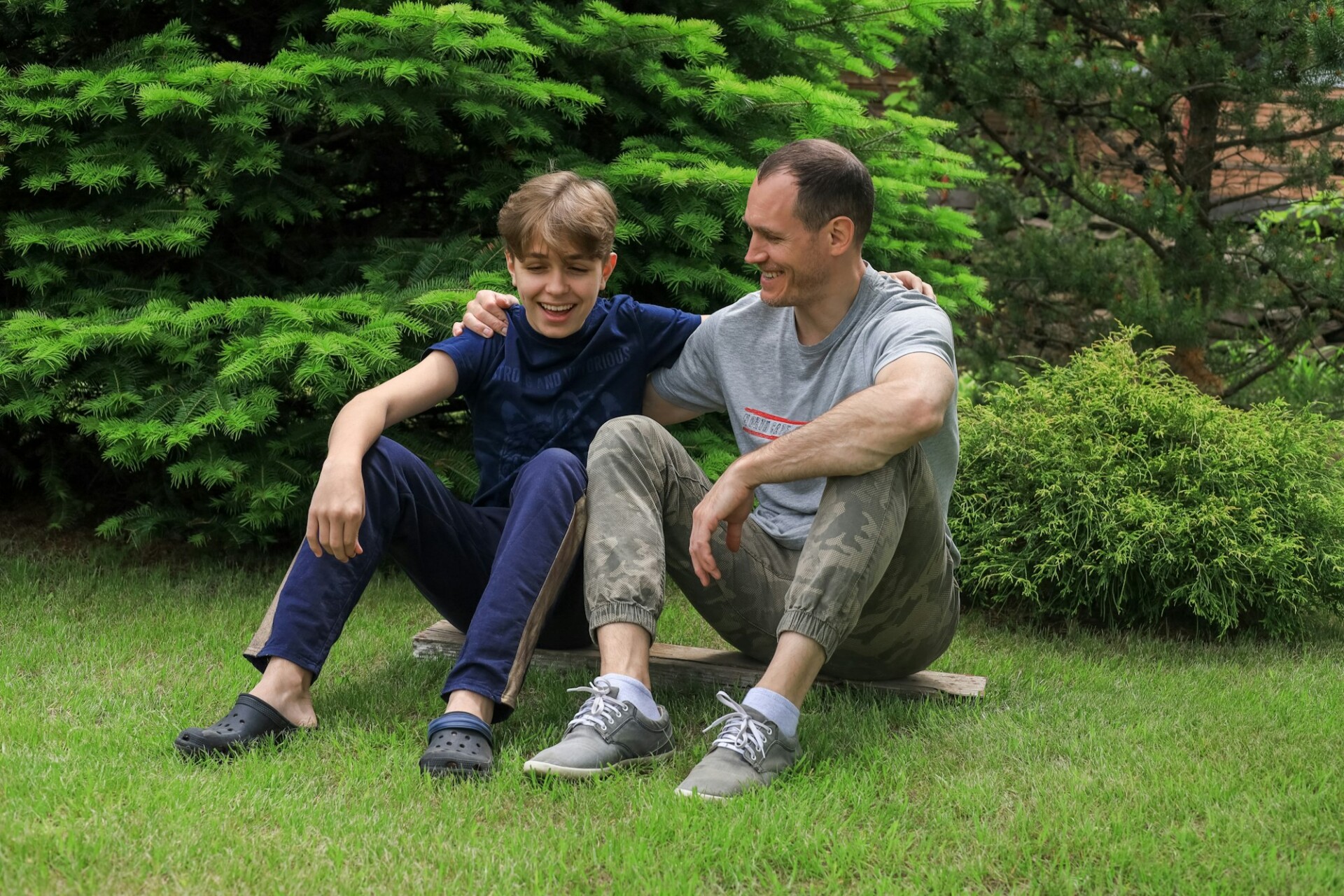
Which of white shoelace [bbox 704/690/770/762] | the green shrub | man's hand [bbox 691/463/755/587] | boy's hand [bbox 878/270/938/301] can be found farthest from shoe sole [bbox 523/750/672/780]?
the green shrub

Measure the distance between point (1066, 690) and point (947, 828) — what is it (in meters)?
1.17

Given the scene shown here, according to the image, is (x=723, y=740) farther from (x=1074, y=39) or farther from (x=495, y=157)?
(x=1074, y=39)

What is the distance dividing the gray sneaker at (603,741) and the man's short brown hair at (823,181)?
1150 millimetres

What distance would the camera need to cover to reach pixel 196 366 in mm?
3795

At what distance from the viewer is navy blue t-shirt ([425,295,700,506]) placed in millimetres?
3076

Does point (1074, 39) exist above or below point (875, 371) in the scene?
above

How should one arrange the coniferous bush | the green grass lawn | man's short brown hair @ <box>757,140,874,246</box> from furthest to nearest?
the coniferous bush < man's short brown hair @ <box>757,140,874,246</box> < the green grass lawn

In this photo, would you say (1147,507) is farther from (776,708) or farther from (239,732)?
(239,732)

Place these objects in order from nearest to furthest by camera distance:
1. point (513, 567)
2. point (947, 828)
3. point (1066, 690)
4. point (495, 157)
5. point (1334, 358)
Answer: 1. point (947, 828)
2. point (513, 567)
3. point (1066, 690)
4. point (495, 157)
5. point (1334, 358)

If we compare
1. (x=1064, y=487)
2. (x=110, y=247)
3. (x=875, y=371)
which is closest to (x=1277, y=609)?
(x=1064, y=487)

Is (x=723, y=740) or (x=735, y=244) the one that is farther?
(x=735, y=244)

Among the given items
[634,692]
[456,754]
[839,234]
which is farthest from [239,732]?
[839,234]

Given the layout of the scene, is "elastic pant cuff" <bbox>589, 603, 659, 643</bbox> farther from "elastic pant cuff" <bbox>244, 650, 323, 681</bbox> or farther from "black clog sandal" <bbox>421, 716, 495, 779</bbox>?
"elastic pant cuff" <bbox>244, 650, 323, 681</bbox>

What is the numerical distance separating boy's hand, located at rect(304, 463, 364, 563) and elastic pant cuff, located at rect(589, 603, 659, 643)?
1.77ft
